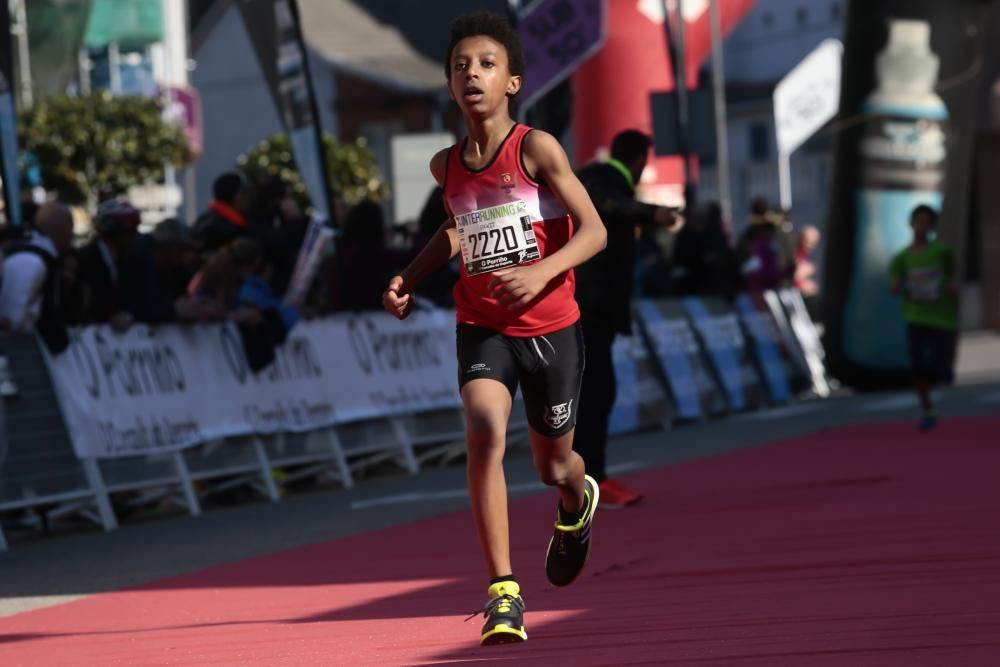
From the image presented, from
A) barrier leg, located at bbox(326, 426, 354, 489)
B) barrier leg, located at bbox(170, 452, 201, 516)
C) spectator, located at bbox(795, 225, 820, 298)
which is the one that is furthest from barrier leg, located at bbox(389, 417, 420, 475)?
spectator, located at bbox(795, 225, 820, 298)

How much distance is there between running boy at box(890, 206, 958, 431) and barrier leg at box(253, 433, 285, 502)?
18.5 feet

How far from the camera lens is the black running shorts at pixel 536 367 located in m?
7.31

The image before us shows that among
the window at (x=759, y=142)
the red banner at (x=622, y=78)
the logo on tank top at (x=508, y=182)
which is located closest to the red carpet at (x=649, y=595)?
the logo on tank top at (x=508, y=182)

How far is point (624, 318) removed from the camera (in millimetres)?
12391

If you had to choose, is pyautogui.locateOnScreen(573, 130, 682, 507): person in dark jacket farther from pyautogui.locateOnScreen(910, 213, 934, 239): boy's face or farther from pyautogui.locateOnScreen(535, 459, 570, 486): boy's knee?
pyautogui.locateOnScreen(910, 213, 934, 239): boy's face

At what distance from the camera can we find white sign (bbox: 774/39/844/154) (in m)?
30.9

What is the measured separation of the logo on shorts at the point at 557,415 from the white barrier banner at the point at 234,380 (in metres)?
6.63

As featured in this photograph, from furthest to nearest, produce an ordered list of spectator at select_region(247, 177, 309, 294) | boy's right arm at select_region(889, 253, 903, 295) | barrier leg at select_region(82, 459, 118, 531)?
boy's right arm at select_region(889, 253, 903, 295) → spectator at select_region(247, 177, 309, 294) → barrier leg at select_region(82, 459, 118, 531)

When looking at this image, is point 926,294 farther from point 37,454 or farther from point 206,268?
point 37,454

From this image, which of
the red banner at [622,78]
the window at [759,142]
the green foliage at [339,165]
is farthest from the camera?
the window at [759,142]

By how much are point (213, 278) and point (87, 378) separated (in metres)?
1.74

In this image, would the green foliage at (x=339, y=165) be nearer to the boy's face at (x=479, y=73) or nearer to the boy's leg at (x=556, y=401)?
the boy's leg at (x=556, y=401)

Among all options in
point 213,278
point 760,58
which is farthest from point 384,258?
point 760,58

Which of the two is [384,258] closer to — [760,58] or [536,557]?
[536,557]
